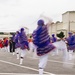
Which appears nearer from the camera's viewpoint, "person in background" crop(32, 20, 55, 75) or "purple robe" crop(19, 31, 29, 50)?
"person in background" crop(32, 20, 55, 75)

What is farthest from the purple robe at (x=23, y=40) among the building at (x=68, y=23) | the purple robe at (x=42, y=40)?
the building at (x=68, y=23)

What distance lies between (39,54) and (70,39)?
940 cm

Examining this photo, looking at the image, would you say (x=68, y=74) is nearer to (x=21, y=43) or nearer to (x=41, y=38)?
(x=41, y=38)

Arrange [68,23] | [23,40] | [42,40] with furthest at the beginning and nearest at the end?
1. [68,23]
2. [23,40]
3. [42,40]

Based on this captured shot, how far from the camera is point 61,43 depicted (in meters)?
11.4

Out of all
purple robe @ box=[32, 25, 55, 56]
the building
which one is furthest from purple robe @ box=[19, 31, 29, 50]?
the building

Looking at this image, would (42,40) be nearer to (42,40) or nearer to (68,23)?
(42,40)

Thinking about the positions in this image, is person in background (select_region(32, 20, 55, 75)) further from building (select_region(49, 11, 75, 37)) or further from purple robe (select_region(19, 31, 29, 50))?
building (select_region(49, 11, 75, 37))

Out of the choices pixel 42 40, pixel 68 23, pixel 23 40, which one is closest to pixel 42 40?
pixel 42 40

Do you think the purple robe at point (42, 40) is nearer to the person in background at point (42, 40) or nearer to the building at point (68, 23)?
the person in background at point (42, 40)

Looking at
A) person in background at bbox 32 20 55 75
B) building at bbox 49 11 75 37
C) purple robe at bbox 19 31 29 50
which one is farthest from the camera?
building at bbox 49 11 75 37

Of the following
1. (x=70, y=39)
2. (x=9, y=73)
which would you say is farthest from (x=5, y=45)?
(x=9, y=73)

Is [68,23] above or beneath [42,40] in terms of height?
above

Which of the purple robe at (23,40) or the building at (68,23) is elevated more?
the building at (68,23)
